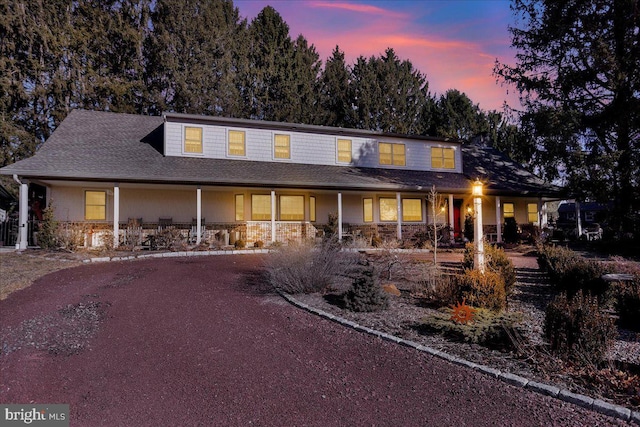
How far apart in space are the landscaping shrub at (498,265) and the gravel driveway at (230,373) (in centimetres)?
404

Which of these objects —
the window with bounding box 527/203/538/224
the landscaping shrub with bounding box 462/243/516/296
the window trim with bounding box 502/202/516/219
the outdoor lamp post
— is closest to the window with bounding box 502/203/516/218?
the window trim with bounding box 502/202/516/219

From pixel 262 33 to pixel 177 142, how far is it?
70.9 ft

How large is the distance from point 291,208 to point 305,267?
10.8 m

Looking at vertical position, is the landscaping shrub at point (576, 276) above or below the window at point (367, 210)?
below

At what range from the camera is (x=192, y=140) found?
60.1 feet

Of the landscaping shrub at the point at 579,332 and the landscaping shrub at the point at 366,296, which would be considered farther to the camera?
the landscaping shrub at the point at 366,296

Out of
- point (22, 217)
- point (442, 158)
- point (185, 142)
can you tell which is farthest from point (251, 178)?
point (442, 158)

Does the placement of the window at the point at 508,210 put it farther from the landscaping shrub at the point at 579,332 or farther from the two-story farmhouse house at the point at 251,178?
the landscaping shrub at the point at 579,332

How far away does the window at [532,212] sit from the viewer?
23.8 metres

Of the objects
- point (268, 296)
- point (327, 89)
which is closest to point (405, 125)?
point (327, 89)

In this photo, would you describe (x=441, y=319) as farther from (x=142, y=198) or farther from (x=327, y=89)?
(x=327, y=89)

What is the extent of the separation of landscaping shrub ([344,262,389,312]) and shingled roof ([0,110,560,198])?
409 inches

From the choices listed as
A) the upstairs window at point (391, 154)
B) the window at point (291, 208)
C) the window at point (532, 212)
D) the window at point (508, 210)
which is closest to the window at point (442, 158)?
the upstairs window at point (391, 154)

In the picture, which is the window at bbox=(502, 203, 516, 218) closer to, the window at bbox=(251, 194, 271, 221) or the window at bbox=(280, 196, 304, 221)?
the window at bbox=(280, 196, 304, 221)
